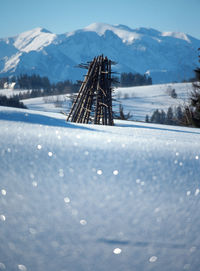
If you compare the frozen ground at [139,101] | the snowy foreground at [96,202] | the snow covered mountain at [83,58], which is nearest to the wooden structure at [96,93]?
the snowy foreground at [96,202]

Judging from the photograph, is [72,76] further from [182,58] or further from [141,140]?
[141,140]

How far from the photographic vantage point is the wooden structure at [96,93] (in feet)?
14.3

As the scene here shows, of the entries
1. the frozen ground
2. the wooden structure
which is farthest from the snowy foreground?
the frozen ground

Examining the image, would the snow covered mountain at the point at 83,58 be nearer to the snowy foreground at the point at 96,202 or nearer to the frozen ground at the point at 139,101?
the frozen ground at the point at 139,101

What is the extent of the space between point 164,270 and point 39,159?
2.04ft

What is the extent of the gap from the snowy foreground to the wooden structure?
11.2ft

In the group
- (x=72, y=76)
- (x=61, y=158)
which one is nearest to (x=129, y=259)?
(x=61, y=158)

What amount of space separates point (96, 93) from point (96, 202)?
3.81 m

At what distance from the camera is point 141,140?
1063 millimetres

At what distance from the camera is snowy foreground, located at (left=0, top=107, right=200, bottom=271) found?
57 cm

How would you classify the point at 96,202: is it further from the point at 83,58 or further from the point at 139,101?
the point at 83,58

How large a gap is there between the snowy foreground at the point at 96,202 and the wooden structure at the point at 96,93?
341cm

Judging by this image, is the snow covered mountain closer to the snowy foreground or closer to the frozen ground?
the frozen ground

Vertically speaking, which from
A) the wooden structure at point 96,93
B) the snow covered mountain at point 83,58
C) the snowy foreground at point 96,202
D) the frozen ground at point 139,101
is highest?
the snow covered mountain at point 83,58
